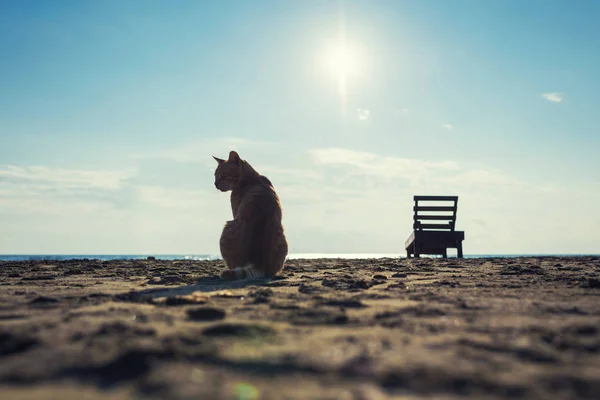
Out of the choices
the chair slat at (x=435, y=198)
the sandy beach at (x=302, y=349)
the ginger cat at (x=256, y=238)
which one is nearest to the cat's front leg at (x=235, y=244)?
the ginger cat at (x=256, y=238)

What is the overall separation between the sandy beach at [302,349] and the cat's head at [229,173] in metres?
4.43

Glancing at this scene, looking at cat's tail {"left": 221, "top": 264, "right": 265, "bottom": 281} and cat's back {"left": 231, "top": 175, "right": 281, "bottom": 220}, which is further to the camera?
cat's back {"left": 231, "top": 175, "right": 281, "bottom": 220}

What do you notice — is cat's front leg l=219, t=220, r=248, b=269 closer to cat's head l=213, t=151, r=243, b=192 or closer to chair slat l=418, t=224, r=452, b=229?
cat's head l=213, t=151, r=243, b=192

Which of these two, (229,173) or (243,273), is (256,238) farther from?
(229,173)

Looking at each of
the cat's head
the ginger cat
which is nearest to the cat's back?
the ginger cat

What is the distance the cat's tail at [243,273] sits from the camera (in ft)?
19.9

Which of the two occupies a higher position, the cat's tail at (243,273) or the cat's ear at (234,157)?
the cat's ear at (234,157)

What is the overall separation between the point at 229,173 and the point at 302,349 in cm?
613

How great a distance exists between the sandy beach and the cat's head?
4.43m

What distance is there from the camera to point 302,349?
2215 mm

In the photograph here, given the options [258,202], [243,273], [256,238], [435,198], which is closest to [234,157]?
[258,202]

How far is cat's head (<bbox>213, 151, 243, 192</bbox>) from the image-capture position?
802cm

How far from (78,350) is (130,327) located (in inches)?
20.5

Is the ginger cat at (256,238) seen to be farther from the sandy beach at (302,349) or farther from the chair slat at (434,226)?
the chair slat at (434,226)
